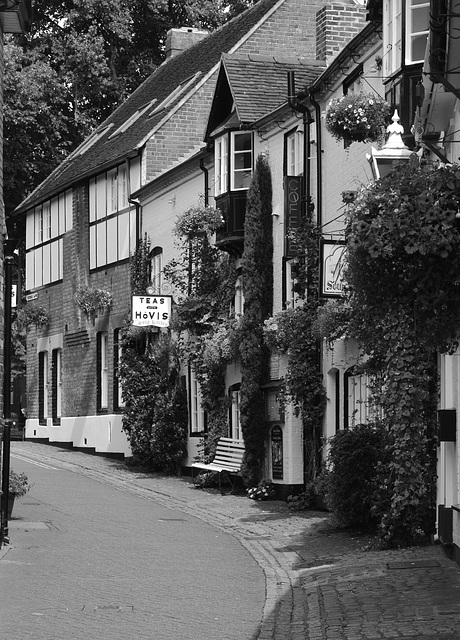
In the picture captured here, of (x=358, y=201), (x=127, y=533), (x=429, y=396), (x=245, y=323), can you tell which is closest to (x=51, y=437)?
(x=245, y=323)

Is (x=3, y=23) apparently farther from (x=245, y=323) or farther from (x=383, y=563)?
(x=383, y=563)

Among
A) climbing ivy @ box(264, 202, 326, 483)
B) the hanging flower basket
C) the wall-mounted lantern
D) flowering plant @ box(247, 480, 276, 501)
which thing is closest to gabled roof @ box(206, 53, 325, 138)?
climbing ivy @ box(264, 202, 326, 483)

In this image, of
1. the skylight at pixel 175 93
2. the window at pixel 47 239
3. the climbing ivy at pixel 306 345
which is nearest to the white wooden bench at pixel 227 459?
the climbing ivy at pixel 306 345

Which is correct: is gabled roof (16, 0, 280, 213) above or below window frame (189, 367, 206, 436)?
above

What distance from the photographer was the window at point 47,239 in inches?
1414

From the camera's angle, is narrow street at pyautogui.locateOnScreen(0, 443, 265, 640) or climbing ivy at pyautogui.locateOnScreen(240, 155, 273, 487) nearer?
narrow street at pyautogui.locateOnScreen(0, 443, 265, 640)

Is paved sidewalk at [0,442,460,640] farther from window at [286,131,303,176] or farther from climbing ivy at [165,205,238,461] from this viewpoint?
window at [286,131,303,176]

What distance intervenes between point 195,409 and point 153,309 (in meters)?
2.34

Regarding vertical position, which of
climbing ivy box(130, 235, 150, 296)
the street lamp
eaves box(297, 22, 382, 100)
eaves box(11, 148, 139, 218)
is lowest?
the street lamp

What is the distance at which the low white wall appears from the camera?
30.8 m

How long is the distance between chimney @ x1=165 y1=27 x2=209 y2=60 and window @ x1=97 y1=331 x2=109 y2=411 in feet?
35.2

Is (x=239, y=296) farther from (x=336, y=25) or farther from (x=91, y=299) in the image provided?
(x=91, y=299)

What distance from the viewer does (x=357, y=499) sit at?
15.9m

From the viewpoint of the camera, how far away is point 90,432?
3294cm
